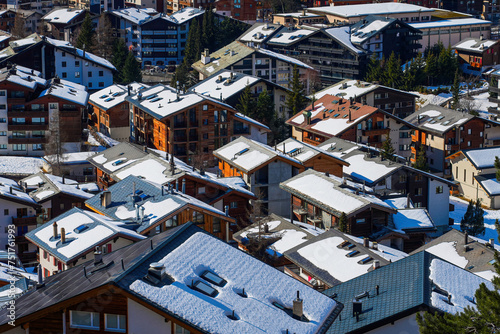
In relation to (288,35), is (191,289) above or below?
above

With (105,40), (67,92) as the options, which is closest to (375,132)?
(67,92)

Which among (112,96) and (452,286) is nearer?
(452,286)

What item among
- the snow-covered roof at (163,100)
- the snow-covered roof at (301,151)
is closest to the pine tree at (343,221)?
the snow-covered roof at (301,151)

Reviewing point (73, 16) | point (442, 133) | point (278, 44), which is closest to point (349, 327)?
point (442, 133)

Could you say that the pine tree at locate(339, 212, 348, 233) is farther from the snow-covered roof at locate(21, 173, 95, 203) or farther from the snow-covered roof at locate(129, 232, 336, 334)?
the snow-covered roof at locate(129, 232, 336, 334)

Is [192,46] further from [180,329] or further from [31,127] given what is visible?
[180,329]
